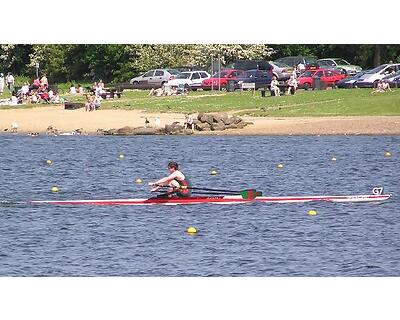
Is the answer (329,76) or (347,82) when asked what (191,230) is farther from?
(329,76)

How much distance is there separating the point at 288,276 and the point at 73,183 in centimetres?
572

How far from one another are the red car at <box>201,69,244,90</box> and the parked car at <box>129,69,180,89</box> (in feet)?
1.65

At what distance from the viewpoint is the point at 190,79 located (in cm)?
2144

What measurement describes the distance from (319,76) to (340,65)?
103 centimetres

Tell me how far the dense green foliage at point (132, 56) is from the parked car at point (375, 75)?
175 mm

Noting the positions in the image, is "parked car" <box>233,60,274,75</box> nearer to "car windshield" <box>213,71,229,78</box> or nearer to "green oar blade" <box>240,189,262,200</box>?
"car windshield" <box>213,71,229,78</box>

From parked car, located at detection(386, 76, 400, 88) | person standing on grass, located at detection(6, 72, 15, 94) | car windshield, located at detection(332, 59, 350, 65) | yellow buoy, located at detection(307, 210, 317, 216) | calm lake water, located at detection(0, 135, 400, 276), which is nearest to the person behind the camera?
calm lake water, located at detection(0, 135, 400, 276)

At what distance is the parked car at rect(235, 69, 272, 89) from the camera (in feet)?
70.5

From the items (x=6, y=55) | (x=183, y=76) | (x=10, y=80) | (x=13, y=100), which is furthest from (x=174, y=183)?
(x=6, y=55)

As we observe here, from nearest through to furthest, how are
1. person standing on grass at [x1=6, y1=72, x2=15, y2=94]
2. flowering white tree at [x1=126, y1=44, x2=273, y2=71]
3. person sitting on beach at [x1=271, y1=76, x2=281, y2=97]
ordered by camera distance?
flowering white tree at [x1=126, y1=44, x2=273, y2=71] < person standing on grass at [x1=6, y1=72, x2=15, y2=94] < person sitting on beach at [x1=271, y1=76, x2=281, y2=97]

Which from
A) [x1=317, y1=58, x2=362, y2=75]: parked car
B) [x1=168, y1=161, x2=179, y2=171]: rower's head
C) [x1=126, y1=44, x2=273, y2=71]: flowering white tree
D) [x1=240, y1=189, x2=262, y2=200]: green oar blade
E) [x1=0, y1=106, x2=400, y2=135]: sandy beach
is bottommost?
[x1=240, y1=189, x2=262, y2=200]: green oar blade

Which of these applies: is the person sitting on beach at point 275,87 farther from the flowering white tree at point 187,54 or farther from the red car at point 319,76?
the flowering white tree at point 187,54

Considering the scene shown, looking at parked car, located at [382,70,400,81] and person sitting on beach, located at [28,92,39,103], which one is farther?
person sitting on beach, located at [28,92,39,103]

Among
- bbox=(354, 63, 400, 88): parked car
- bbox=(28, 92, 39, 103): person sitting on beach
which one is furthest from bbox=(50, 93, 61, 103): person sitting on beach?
bbox=(354, 63, 400, 88): parked car
